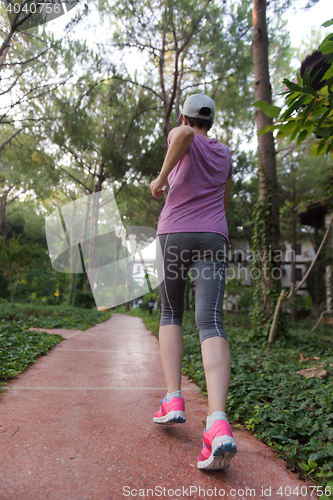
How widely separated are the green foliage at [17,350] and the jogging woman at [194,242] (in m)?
1.30

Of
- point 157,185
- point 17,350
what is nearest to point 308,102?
point 157,185

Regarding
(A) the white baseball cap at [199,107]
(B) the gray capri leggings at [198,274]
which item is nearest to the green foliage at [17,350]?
(B) the gray capri leggings at [198,274]

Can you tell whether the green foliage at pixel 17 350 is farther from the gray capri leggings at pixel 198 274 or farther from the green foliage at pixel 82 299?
the green foliage at pixel 82 299

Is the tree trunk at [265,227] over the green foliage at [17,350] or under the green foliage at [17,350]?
over

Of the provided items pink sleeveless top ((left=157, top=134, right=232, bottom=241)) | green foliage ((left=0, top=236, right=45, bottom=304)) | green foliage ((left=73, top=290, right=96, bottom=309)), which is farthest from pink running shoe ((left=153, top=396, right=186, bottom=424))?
green foliage ((left=73, top=290, right=96, bottom=309))

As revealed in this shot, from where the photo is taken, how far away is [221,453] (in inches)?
40.1

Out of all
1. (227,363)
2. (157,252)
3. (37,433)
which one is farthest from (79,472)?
(157,252)

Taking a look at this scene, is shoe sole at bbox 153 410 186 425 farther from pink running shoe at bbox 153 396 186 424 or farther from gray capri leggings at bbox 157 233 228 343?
gray capri leggings at bbox 157 233 228 343

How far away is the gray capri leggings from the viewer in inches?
52.1

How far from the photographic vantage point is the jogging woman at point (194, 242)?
1.33 meters

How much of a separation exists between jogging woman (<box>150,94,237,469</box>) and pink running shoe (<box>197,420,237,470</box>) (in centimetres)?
18

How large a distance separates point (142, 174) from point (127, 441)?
1301 centimetres

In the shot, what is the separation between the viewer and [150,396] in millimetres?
2023

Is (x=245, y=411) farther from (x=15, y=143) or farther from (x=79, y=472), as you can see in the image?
(x=15, y=143)
